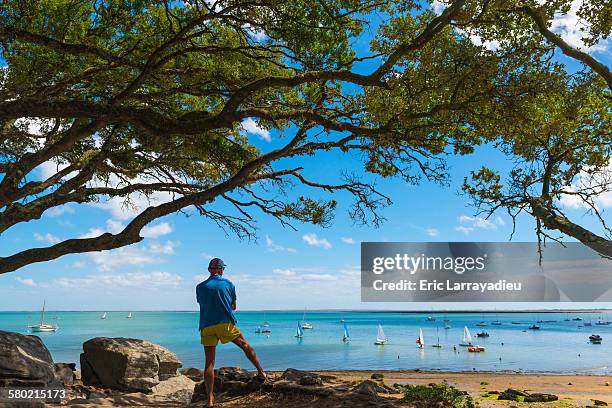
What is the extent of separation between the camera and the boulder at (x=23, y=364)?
8305mm

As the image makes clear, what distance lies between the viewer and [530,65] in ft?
30.3

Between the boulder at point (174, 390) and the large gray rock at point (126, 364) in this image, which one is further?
the large gray rock at point (126, 364)

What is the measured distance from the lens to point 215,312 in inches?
304

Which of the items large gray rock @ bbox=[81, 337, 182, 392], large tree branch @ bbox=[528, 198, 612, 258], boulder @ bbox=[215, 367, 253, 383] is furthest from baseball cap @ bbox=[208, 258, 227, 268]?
large tree branch @ bbox=[528, 198, 612, 258]

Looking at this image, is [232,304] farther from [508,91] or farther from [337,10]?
[508,91]

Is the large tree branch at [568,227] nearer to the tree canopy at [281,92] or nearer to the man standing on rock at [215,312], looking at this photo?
the tree canopy at [281,92]

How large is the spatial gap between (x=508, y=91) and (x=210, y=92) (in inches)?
218

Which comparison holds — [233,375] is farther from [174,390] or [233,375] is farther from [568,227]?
[568,227]

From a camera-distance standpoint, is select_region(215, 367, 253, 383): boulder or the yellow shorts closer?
the yellow shorts

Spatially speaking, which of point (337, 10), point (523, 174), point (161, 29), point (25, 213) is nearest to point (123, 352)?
point (25, 213)

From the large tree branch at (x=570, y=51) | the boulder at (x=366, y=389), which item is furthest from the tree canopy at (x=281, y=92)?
the boulder at (x=366, y=389)

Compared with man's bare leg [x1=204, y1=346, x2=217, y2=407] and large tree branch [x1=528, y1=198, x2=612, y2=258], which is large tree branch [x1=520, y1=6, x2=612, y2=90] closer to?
large tree branch [x1=528, y1=198, x2=612, y2=258]

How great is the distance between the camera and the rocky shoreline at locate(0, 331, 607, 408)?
318 inches

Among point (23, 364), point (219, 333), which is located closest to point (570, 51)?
point (219, 333)
